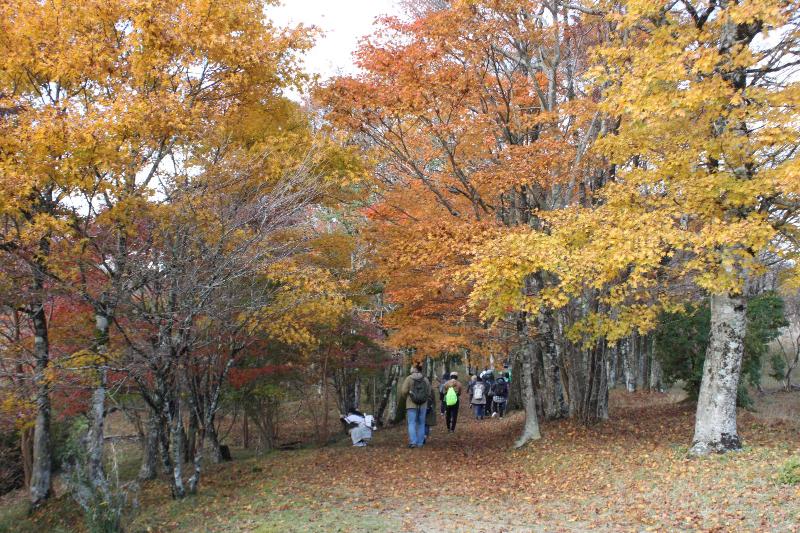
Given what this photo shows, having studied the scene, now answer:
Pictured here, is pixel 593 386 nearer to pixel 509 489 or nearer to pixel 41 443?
pixel 509 489

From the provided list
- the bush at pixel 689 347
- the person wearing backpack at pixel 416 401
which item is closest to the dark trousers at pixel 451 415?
the person wearing backpack at pixel 416 401

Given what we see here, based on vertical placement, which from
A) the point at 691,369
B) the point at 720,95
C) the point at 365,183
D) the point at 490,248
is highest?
the point at 365,183

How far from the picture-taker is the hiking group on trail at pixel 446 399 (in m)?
11.7

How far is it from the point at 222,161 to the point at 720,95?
6392mm

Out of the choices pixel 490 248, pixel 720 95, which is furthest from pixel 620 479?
pixel 720 95

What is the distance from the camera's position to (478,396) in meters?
18.2

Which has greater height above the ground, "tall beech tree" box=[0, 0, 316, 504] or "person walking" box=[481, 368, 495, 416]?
"tall beech tree" box=[0, 0, 316, 504]

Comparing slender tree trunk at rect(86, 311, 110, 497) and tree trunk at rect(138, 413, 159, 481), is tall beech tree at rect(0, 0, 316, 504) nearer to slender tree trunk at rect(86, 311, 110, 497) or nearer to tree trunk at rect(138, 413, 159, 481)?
slender tree trunk at rect(86, 311, 110, 497)

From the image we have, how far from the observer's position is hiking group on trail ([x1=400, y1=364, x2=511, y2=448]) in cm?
1172

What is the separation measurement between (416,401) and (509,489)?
3.58 metres

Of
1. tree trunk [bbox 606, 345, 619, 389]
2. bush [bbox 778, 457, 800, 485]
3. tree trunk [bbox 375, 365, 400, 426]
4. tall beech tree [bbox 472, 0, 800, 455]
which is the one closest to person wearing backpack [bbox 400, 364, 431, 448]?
tall beech tree [bbox 472, 0, 800, 455]

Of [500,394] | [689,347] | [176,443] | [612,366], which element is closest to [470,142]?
[689,347]

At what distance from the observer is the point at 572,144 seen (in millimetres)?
11898

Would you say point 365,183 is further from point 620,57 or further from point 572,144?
point 620,57
